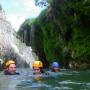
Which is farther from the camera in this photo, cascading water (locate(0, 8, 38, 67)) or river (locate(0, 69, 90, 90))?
cascading water (locate(0, 8, 38, 67))

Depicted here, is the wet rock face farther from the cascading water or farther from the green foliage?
the green foliage

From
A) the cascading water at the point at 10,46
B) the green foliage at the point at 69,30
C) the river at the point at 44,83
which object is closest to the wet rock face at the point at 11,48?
the cascading water at the point at 10,46

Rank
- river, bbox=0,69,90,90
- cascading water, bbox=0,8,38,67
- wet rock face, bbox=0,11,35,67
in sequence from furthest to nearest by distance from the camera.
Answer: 1. cascading water, bbox=0,8,38,67
2. wet rock face, bbox=0,11,35,67
3. river, bbox=0,69,90,90

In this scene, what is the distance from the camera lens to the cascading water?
41247mm

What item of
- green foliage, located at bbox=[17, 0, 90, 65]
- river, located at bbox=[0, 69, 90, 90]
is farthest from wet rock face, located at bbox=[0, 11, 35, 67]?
river, located at bbox=[0, 69, 90, 90]

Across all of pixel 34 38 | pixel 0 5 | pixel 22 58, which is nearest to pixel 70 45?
pixel 22 58

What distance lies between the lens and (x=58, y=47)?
50.5 metres

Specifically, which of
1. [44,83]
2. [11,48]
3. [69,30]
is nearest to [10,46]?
[11,48]

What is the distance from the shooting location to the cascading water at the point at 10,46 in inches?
1624

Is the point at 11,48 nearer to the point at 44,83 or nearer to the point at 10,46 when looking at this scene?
the point at 10,46

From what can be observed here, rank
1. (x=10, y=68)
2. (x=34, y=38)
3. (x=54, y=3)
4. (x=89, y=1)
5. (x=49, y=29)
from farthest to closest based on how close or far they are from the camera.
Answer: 1. (x=34, y=38)
2. (x=49, y=29)
3. (x=54, y=3)
4. (x=89, y=1)
5. (x=10, y=68)

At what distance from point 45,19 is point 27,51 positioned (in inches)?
451

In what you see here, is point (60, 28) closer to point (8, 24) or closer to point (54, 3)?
point (54, 3)

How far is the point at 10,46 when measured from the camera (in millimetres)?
41781
